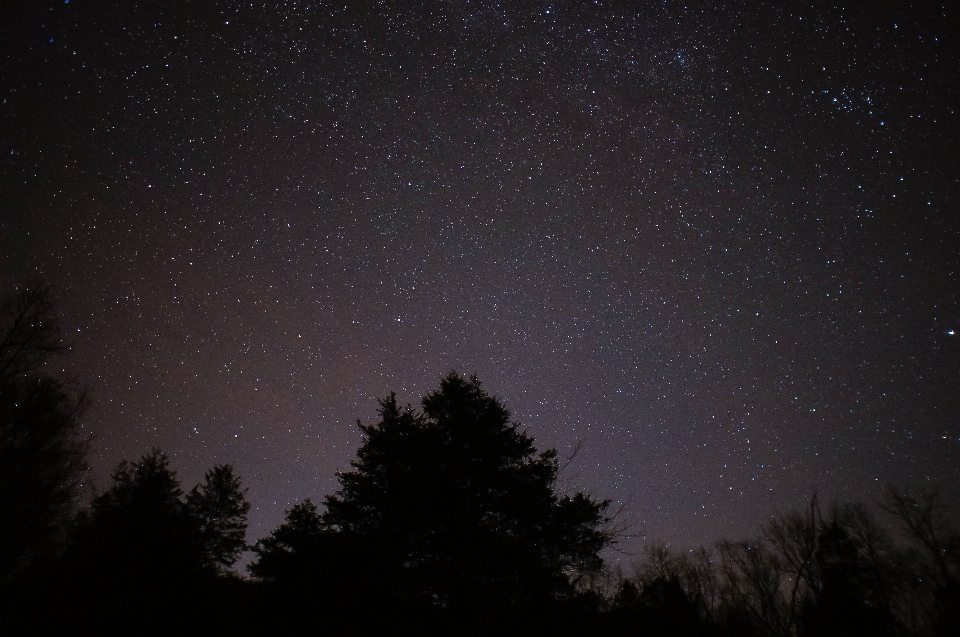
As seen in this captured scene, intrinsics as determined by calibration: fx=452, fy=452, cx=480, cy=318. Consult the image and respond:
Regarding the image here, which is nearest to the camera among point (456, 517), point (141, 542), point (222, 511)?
point (456, 517)

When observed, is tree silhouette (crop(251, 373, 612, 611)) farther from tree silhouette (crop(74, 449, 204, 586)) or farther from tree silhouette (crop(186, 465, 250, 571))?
tree silhouette (crop(186, 465, 250, 571))

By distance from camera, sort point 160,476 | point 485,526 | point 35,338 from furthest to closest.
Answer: point 160,476 < point 35,338 < point 485,526

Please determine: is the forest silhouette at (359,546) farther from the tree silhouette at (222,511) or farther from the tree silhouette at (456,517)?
the tree silhouette at (222,511)

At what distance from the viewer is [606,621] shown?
37.2ft

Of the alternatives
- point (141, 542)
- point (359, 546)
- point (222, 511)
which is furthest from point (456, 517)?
point (222, 511)

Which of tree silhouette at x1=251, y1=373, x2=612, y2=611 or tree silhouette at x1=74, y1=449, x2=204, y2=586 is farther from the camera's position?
tree silhouette at x1=74, y1=449, x2=204, y2=586

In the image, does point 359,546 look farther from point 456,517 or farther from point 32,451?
point 32,451

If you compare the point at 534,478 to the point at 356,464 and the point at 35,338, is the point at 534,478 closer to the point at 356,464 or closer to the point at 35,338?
the point at 356,464

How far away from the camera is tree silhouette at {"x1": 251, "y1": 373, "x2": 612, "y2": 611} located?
938 centimetres

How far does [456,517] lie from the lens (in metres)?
10.1

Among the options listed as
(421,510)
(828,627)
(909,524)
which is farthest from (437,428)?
(909,524)

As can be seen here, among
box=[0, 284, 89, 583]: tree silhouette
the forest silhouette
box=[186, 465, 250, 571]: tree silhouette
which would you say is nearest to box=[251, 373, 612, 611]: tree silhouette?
the forest silhouette

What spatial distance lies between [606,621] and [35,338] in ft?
53.1

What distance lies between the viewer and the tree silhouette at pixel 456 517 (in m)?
9.38
